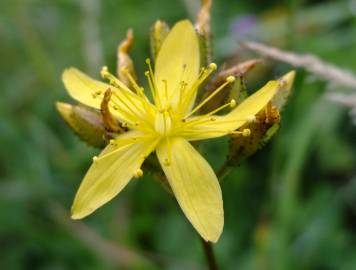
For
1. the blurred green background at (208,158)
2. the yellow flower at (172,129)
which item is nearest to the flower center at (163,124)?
the yellow flower at (172,129)

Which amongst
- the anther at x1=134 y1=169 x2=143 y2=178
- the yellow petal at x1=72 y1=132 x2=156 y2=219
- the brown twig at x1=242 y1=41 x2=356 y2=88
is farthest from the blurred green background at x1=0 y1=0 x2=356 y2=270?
the anther at x1=134 y1=169 x2=143 y2=178

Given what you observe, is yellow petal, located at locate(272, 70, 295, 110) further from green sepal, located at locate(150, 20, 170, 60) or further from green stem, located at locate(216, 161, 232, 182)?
green sepal, located at locate(150, 20, 170, 60)

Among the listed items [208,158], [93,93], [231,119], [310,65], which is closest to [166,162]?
[231,119]

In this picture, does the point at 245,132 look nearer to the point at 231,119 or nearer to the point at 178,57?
the point at 231,119

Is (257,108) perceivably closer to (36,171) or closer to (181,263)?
(181,263)

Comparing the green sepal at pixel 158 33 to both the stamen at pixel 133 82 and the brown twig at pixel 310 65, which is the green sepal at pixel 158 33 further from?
the brown twig at pixel 310 65

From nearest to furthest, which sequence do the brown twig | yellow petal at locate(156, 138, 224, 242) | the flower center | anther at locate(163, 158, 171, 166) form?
yellow petal at locate(156, 138, 224, 242) < anther at locate(163, 158, 171, 166) < the flower center < the brown twig

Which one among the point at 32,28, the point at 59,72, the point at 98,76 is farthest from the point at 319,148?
the point at 32,28
